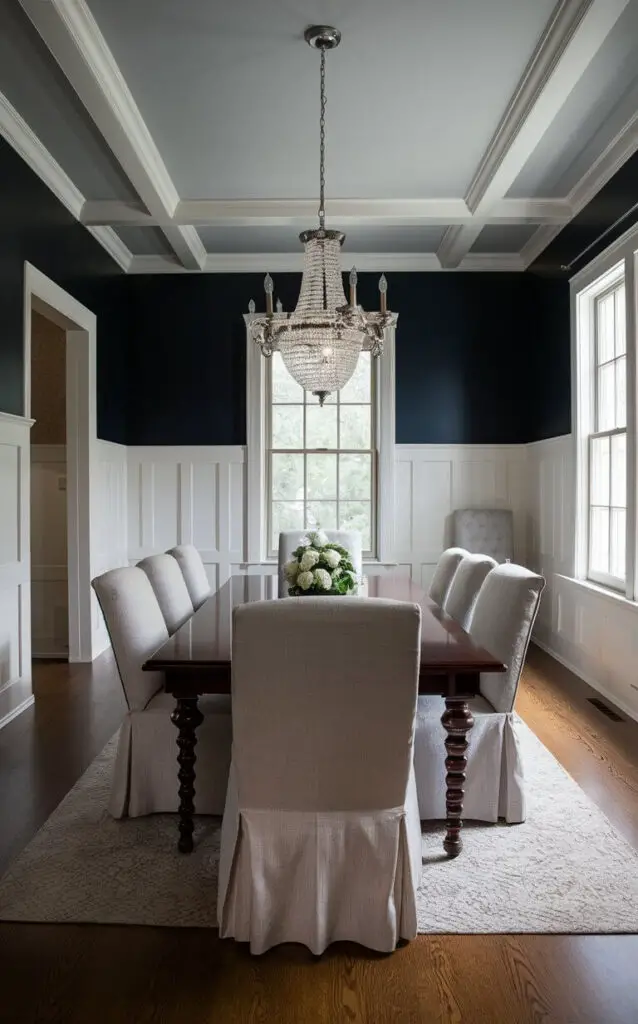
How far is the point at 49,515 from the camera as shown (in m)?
5.62

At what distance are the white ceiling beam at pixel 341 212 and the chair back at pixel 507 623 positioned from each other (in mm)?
3033

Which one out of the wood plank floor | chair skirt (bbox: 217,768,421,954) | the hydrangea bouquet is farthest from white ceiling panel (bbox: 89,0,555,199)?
the wood plank floor

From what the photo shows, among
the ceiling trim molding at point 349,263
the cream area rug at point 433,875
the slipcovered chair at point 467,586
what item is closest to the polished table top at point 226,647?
the slipcovered chair at point 467,586

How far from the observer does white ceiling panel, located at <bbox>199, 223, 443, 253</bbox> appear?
556 cm

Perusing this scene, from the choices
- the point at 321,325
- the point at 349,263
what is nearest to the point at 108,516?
the point at 349,263

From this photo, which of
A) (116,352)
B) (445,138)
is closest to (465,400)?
(445,138)

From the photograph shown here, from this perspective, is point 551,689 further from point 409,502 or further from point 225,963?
point 225,963

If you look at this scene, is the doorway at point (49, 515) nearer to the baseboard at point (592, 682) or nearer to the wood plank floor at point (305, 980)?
the baseboard at point (592, 682)

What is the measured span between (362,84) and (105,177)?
71.1 inches

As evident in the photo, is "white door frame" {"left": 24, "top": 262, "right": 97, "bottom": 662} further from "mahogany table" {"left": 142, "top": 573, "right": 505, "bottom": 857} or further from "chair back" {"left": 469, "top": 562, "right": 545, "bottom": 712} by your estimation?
"chair back" {"left": 469, "top": 562, "right": 545, "bottom": 712}

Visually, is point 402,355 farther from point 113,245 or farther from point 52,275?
point 52,275

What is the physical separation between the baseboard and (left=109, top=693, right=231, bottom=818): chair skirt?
2.35m

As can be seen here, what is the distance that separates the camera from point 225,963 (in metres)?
1.92

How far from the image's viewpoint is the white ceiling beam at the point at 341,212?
4930 mm
